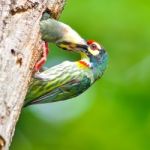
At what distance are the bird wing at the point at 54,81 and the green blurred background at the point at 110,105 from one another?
3.15 metres

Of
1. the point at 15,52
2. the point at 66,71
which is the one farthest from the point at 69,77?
the point at 15,52

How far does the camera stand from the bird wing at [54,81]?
381 cm

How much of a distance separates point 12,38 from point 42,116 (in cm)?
446

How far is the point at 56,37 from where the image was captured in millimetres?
3842

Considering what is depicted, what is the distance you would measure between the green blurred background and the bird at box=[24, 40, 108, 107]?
3.12 metres

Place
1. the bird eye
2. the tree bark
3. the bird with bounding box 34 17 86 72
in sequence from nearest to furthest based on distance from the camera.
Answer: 1. the tree bark
2. the bird with bounding box 34 17 86 72
3. the bird eye

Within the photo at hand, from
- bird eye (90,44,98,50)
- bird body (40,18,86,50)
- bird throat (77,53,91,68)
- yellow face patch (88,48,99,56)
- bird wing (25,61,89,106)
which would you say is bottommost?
bird wing (25,61,89,106)

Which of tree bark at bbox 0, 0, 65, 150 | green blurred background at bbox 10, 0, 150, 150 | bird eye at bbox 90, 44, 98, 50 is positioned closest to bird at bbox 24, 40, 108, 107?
bird eye at bbox 90, 44, 98, 50

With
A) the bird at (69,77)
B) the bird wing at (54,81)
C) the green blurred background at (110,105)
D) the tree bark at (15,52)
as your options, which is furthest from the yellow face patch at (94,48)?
the green blurred background at (110,105)

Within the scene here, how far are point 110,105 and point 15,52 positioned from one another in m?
4.08

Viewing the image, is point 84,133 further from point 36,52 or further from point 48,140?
point 36,52

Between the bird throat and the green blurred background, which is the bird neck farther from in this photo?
the green blurred background

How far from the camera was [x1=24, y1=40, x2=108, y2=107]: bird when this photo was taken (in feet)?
12.5

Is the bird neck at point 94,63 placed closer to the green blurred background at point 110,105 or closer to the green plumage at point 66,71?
the green plumage at point 66,71
